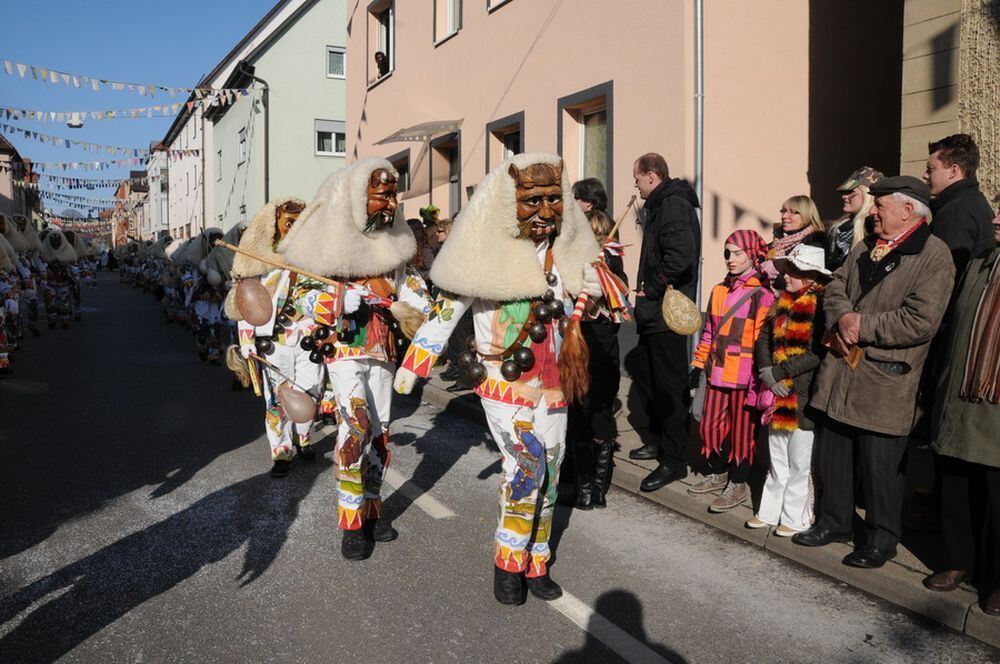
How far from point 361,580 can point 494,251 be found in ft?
6.18

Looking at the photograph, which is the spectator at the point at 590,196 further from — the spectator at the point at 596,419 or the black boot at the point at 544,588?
the black boot at the point at 544,588

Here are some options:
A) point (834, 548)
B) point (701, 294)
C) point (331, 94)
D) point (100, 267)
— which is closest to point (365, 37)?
point (331, 94)

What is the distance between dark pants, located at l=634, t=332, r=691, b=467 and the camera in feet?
Result: 18.2

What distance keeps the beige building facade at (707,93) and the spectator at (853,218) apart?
364 cm

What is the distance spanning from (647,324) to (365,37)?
14.4 meters

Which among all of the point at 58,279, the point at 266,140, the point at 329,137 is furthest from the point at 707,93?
the point at 266,140

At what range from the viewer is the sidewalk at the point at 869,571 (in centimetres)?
359

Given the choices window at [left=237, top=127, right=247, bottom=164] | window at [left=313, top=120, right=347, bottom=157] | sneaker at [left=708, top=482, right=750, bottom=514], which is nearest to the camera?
sneaker at [left=708, top=482, right=750, bottom=514]

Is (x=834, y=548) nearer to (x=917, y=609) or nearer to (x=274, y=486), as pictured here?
(x=917, y=609)

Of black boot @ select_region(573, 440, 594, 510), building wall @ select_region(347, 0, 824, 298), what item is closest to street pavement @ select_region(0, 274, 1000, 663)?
black boot @ select_region(573, 440, 594, 510)

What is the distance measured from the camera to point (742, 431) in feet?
16.3

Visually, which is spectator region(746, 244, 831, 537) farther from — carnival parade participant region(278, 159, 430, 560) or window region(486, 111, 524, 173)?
window region(486, 111, 524, 173)

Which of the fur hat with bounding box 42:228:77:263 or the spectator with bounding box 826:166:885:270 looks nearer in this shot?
the spectator with bounding box 826:166:885:270

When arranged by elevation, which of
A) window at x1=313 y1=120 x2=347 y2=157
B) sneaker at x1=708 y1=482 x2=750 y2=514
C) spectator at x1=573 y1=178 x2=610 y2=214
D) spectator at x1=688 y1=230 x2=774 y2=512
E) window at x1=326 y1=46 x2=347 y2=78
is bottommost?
sneaker at x1=708 y1=482 x2=750 y2=514
